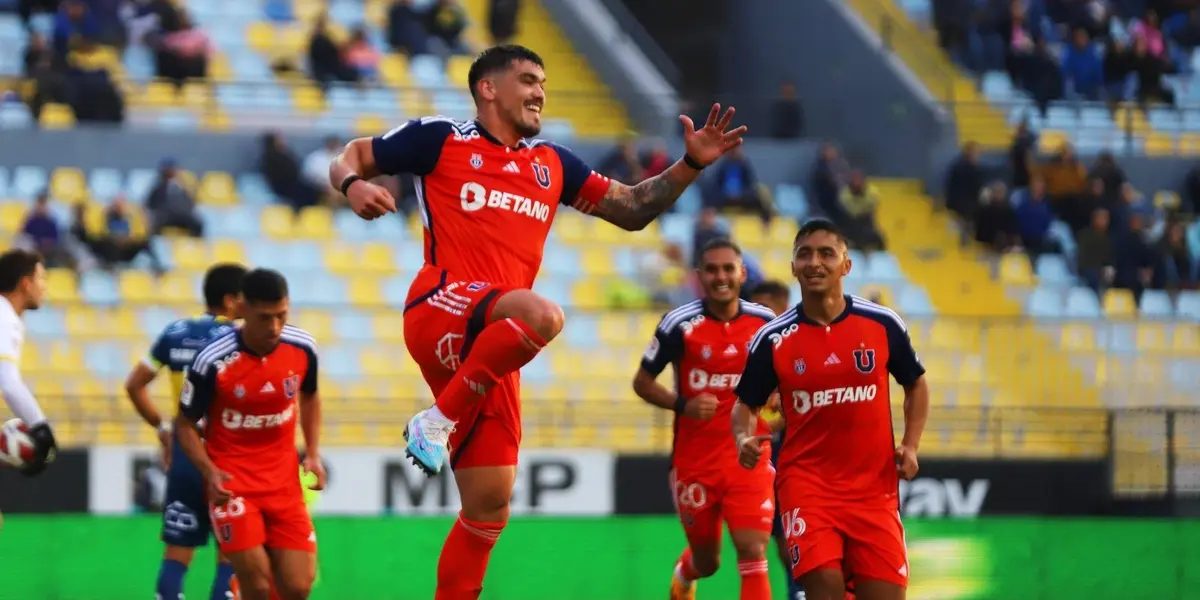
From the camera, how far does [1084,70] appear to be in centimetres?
2412

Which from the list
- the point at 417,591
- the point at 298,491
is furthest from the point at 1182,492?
the point at 298,491

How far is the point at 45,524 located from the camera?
14.3m

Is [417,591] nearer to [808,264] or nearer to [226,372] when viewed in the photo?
[226,372]

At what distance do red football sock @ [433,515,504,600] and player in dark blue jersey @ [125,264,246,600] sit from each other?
10.9 feet

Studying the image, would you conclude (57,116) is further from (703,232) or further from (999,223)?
Answer: (999,223)

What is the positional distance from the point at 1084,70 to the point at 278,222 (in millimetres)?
10547

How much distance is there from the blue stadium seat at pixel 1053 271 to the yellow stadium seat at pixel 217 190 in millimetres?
8661

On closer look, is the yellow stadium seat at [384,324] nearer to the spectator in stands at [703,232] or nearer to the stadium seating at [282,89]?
the spectator in stands at [703,232]

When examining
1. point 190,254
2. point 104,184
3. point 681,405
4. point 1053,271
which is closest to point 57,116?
point 104,184

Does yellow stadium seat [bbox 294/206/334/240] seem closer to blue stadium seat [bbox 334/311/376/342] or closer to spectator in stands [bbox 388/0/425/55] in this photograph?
blue stadium seat [bbox 334/311/376/342]

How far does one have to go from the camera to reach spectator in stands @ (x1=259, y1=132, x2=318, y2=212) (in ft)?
64.1

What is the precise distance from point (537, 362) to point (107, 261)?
409 cm

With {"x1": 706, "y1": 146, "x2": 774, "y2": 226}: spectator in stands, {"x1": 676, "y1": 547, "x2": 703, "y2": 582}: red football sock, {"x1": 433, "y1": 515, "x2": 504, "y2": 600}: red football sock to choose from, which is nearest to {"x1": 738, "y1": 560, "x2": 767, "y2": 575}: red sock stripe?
{"x1": 676, "y1": 547, "x2": 703, "y2": 582}: red football sock

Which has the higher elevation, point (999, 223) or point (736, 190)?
point (736, 190)
